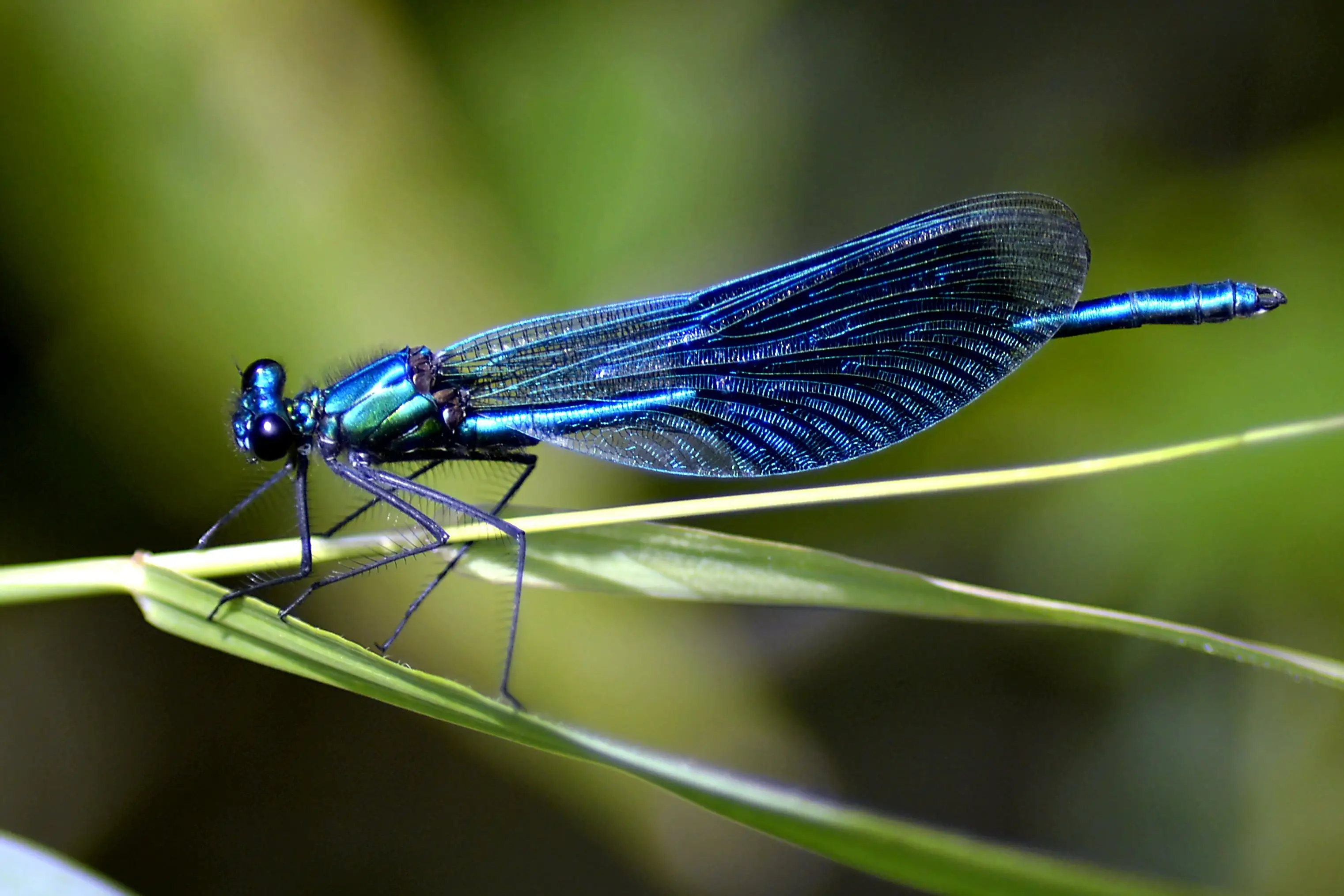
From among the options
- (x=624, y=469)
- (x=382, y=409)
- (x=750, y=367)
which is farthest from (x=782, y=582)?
(x=624, y=469)

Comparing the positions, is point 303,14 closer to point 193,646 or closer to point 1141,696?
point 193,646

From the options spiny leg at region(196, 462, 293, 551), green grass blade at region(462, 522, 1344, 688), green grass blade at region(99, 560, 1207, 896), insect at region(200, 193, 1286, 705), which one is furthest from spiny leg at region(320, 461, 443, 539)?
green grass blade at region(99, 560, 1207, 896)

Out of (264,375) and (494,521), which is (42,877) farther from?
(264,375)

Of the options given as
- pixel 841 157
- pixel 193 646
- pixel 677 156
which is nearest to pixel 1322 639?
pixel 841 157

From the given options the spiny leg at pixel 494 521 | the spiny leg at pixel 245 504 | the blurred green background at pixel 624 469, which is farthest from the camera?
the blurred green background at pixel 624 469

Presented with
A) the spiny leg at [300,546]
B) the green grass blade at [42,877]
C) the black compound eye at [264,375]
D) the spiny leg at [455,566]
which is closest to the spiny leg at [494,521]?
the spiny leg at [455,566]

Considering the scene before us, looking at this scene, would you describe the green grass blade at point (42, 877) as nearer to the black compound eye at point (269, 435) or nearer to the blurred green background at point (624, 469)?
the black compound eye at point (269, 435)
